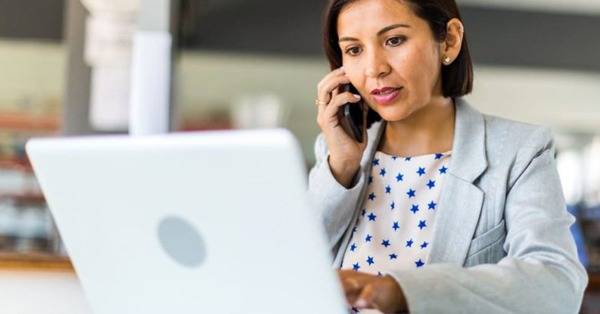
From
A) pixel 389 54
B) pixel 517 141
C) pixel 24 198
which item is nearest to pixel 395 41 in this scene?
pixel 389 54

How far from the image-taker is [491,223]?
53.1 inches

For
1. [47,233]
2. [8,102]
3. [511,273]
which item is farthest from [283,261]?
[8,102]

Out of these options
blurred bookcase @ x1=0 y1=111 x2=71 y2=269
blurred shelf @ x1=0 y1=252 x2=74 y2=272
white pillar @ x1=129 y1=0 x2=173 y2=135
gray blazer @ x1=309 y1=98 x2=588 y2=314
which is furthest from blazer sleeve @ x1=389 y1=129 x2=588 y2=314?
blurred bookcase @ x1=0 y1=111 x2=71 y2=269

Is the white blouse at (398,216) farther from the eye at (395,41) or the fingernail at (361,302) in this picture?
the fingernail at (361,302)

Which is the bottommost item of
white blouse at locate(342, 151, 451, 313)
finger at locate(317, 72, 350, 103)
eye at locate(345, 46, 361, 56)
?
white blouse at locate(342, 151, 451, 313)

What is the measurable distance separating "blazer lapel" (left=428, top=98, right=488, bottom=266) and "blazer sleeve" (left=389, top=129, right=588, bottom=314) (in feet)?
0.17

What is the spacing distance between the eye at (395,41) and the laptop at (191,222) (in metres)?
0.48

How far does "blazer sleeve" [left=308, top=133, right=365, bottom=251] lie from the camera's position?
4.65ft

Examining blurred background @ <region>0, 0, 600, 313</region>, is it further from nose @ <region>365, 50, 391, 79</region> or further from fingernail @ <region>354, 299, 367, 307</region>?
fingernail @ <region>354, 299, 367, 307</region>

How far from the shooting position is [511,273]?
1.11 metres

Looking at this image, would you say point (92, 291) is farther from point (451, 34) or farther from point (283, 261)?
point (451, 34)

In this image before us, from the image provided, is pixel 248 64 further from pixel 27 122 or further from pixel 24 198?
pixel 24 198

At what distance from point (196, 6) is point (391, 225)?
5.45 meters

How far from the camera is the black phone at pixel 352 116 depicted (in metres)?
1.46
